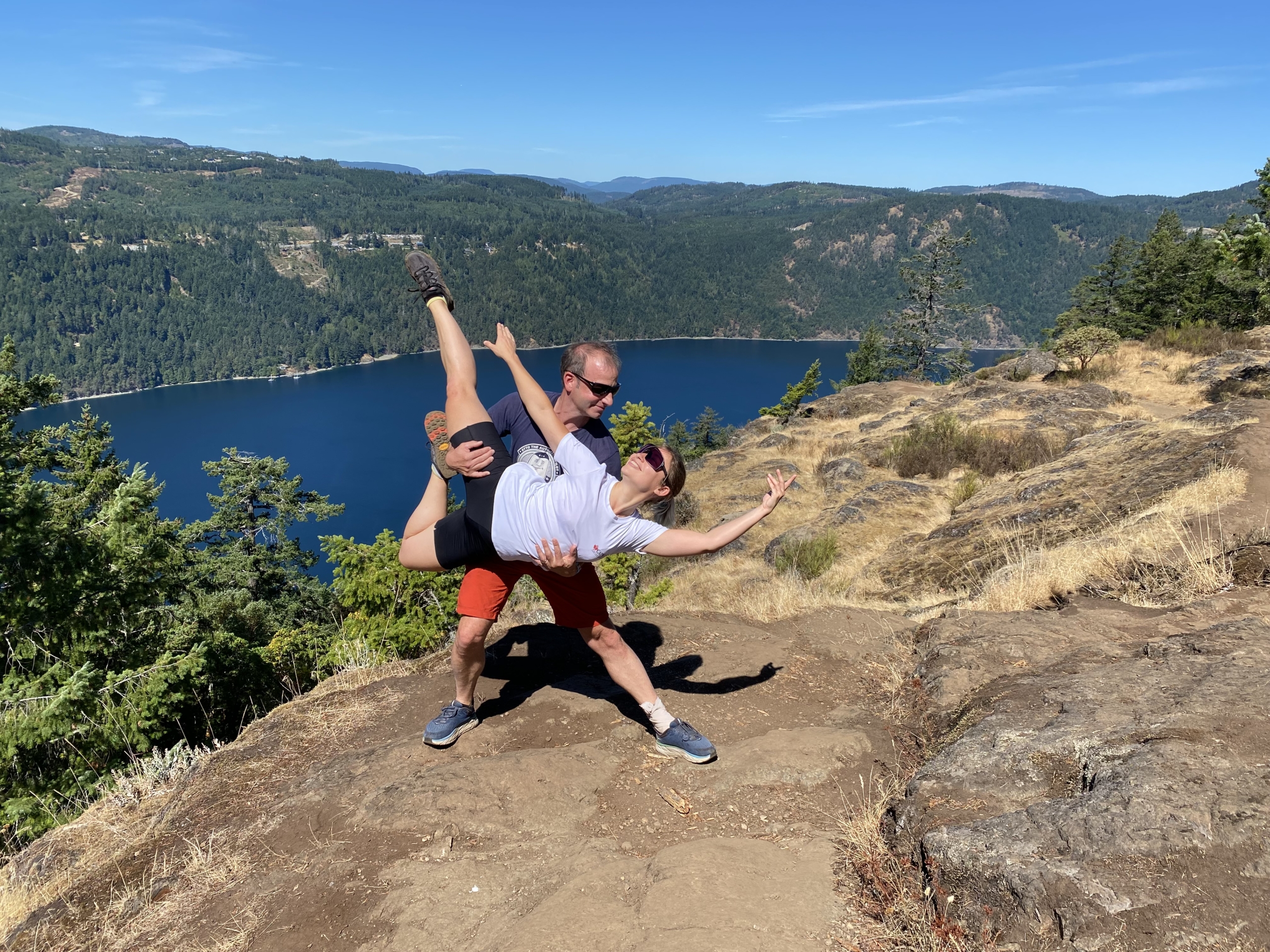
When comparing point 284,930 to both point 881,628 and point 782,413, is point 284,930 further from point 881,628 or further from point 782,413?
point 782,413

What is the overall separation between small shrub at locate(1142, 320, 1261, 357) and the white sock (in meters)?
22.8

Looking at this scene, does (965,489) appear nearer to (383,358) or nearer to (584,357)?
(584,357)

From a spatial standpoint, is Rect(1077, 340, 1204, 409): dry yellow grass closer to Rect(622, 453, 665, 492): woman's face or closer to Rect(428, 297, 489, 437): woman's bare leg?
Rect(622, 453, 665, 492): woman's face

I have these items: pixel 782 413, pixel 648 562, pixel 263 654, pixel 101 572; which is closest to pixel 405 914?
pixel 101 572

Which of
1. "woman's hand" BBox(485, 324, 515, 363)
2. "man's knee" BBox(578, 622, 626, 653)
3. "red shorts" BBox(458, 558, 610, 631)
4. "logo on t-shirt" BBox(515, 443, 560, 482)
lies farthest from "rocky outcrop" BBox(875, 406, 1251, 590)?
"woman's hand" BBox(485, 324, 515, 363)

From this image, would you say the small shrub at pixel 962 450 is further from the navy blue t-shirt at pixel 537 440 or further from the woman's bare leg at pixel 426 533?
the woman's bare leg at pixel 426 533

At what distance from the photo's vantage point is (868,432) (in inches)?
872

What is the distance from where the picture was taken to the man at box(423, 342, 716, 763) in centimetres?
351

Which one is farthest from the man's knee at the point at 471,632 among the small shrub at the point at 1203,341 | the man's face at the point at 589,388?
the small shrub at the point at 1203,341

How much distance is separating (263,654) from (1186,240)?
4585 cm

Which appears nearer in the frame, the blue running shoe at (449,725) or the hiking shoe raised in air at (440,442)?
the hiking shoe raised in air at (440,442)

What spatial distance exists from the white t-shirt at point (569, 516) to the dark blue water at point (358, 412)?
51.1 m

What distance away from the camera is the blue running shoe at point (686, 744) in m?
3.44

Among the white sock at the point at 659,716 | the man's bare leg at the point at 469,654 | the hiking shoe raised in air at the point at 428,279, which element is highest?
the hiking shoe raised in air at the point at 428,279
